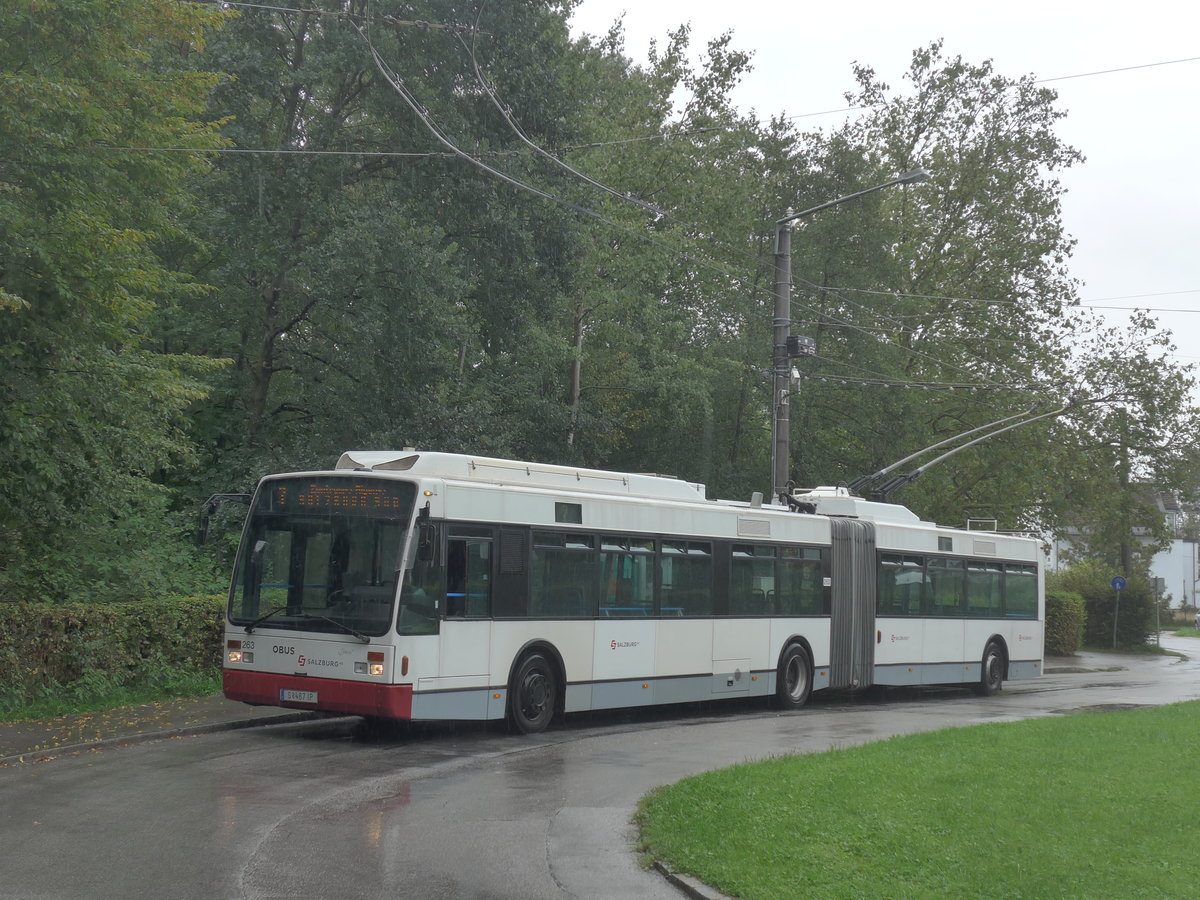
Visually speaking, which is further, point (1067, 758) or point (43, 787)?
point (1067, 758)

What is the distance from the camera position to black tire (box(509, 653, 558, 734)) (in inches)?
588

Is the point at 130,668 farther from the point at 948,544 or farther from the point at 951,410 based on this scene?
the point at 951,410

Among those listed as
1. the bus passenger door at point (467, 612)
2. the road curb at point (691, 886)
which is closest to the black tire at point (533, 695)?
the bus passenger door at point (467, 612)

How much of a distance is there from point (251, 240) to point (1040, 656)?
1723cm

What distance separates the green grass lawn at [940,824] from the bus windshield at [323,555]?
4157 mm

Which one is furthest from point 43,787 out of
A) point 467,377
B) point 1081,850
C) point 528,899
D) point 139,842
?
point 467,377

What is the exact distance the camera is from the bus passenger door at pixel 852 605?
20.8 meters

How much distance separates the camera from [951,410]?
4350 centimetres

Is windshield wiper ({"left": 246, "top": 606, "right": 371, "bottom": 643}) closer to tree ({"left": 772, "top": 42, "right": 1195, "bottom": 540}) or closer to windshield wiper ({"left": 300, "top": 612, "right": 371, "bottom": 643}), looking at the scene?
windshield wiper ({"left": 300, "top": 612, "right": 371, "bottom": 643})

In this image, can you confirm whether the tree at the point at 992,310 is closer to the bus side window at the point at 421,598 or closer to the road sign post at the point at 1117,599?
the road sign post at the point at 1117,599

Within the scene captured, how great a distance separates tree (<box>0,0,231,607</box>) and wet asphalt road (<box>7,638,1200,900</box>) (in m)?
4.48

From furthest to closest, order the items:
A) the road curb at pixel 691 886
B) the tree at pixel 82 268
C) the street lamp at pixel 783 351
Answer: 1. the street lamp at pixel 783 351
2. the tree at pixel 82 268
3. the road curb at pixel 691 886

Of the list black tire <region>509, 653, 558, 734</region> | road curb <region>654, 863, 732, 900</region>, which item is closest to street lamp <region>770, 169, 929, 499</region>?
black tire <region>509, 653, 558, 734</region>

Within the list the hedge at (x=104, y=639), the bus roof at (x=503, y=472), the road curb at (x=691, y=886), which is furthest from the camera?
the hedge at (x=104, y=639)
